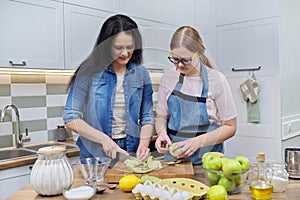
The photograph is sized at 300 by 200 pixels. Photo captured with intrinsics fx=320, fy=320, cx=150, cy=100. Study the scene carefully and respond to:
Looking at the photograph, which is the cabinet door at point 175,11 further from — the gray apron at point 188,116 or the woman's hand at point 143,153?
the woman's hand at point 143,153

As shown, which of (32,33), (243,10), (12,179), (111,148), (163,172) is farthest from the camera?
(243,10)

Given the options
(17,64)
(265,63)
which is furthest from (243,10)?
(17,64)

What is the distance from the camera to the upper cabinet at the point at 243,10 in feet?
8.35

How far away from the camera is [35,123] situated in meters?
2.27

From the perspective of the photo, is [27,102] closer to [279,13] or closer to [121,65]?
[121,65]

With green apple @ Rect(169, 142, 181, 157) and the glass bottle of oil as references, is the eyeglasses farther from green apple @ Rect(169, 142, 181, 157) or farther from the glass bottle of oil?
the glass bottle of oil

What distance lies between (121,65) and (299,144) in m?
2.19

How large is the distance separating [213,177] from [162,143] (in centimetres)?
32

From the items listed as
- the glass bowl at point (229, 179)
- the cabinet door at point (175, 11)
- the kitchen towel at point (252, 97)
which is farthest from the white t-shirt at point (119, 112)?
the kitchen towel at point (252, 97)

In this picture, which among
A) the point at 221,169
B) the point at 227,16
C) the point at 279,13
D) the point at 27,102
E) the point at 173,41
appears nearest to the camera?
the point at 221,169

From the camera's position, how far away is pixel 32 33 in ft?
6.33

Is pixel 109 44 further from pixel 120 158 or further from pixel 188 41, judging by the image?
pixel 120 158

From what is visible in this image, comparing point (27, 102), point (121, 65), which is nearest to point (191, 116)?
point (121, 65)

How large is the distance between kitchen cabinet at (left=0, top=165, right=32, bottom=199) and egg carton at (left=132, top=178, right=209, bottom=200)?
1078 mm
